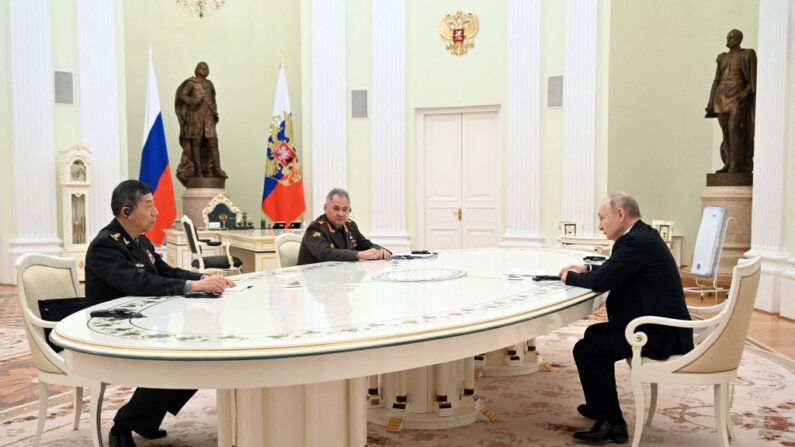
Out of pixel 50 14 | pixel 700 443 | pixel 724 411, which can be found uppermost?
pixel 50 14

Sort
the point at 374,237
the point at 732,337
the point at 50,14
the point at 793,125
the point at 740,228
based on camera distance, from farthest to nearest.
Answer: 1. the point at 374,237
2. the point at 50,14
3. the point at 740,228
4. the point at 793,125
5. the point at 732,337

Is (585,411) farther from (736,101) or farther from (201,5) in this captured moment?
(201,5)

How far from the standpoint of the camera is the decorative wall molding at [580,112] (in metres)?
9.64

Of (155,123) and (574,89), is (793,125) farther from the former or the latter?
(155,123)

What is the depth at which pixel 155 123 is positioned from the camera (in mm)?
10359

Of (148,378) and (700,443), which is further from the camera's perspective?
(700,443)

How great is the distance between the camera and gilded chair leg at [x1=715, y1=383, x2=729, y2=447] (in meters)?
3.30

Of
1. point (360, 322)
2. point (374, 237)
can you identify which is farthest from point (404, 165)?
point (360, 322)

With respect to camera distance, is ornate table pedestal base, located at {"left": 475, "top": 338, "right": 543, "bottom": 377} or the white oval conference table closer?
the white oval conference table

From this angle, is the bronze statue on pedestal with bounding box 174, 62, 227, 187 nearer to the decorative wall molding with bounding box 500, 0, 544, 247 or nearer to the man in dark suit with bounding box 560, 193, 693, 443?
the decorative wall molding with bounding box 500, 0, 544, 247

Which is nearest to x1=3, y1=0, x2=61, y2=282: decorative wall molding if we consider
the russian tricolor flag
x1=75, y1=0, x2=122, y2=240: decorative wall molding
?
x1=75, y1=0, x2=122, y2=240: decorative wall molding

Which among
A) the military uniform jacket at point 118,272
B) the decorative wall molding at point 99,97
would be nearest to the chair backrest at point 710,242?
the military uniform jacket at point 118,272

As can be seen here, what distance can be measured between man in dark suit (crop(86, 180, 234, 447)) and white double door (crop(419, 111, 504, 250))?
7035 millimetres

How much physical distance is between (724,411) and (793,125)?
5.04 metres
